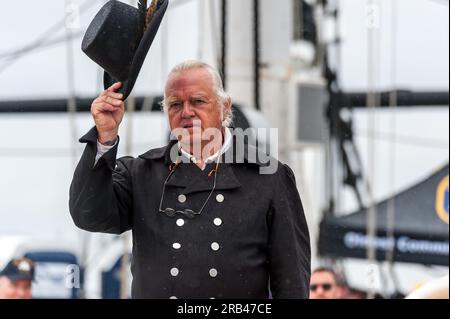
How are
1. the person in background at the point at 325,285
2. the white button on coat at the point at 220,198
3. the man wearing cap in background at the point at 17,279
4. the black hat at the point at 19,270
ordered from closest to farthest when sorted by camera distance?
the white button on coat at the point at 220,198 → the man wearing cap in background at the point at 17,279 → the black hat at the point at 19,270 → the person in background at the point at 325,285

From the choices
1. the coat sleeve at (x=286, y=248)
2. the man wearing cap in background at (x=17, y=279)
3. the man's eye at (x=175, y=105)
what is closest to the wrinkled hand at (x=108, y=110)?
the man's eye at (x=175, y=105)

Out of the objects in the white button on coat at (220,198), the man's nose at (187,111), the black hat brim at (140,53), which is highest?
the black hat brim at (140,53)

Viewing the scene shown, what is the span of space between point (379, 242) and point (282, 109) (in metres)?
0.89

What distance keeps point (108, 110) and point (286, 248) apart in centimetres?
58

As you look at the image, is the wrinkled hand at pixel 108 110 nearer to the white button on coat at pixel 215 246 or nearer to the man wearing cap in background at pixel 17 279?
the white button on coat at pixel 215 246

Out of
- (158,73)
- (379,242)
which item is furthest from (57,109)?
(379,242)

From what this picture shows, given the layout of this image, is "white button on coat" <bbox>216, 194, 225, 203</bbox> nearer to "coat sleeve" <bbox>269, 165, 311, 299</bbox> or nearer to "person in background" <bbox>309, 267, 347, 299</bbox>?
"coat sleeve" <bbox>269, 165, 311, 299</bbox>

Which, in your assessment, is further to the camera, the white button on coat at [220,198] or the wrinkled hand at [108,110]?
the white button on coat at [220,198]

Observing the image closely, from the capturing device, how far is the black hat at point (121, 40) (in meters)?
2.67

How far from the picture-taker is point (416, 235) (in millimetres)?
5488

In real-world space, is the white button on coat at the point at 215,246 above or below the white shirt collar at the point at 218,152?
below

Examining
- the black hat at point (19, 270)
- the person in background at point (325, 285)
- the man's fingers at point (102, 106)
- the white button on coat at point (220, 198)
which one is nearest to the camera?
the man's fingers at point (102, 106)

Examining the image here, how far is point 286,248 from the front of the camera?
2.83 m

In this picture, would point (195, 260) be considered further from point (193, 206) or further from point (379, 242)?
point (379, 242)
